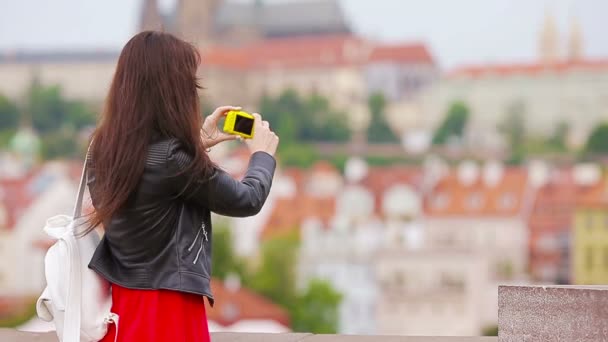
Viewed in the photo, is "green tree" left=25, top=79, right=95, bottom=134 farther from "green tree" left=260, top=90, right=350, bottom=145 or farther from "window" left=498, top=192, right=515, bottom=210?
"window" left=498, top=192, right=515, bottom=210

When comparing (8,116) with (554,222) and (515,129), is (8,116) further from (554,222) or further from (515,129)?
(554,222)

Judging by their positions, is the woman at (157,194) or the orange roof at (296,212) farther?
the orange roof at (296,212)

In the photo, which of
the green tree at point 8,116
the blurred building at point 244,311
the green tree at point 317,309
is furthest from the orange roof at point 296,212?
the green tree at point 8,116

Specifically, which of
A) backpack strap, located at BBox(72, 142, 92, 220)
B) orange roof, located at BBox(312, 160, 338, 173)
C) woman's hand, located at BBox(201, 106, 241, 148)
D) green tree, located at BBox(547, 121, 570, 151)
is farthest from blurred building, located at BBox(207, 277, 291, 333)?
backpack strap, located at BBox(72, 142, 92, 220)

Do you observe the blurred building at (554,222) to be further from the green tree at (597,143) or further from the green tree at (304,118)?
the green tree at (304,118)

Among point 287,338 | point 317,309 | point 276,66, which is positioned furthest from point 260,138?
point 276,66

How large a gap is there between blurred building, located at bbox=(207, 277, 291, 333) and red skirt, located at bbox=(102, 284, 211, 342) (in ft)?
117

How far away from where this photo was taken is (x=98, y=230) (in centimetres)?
182

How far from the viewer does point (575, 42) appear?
76.2 m

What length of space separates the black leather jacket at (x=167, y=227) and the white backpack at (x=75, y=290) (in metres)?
0.02

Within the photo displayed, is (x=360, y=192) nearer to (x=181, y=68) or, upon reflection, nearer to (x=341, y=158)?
(x=341, y=158)

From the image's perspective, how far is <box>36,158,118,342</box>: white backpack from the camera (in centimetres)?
178

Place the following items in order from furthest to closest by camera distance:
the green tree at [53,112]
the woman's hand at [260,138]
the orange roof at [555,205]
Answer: the green tree at [53,112]
the orange roof at [555,205]
the woman's hand at [260,138]

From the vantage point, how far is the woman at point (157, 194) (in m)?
1.76
